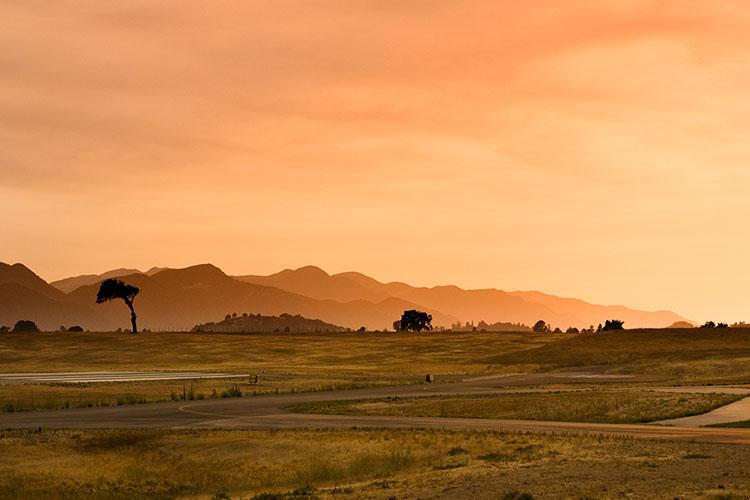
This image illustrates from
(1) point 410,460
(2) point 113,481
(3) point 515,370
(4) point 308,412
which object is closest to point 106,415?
(4) point 308,412

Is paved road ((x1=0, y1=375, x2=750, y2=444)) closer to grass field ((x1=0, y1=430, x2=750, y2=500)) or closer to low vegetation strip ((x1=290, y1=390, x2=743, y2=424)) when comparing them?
low vegetation strip ((x1=290, y1=390, x2=743, y2=424))

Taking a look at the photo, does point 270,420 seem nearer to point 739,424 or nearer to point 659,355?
point 739,424

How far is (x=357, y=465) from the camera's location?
4538cm

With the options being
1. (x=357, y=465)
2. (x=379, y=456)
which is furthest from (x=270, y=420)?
(x=357, y=465)

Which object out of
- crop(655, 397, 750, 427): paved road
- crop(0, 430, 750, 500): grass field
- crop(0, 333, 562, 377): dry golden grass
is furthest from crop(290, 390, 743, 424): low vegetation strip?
crop(0, 333, 562, 377): dry golden grass

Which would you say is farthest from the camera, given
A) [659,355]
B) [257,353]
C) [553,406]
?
[257,353]

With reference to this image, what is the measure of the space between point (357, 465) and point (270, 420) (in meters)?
15.6

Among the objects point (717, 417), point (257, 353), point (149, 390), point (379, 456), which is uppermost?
point (257, 353)

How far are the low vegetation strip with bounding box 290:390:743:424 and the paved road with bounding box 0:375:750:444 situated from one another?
2.84 m

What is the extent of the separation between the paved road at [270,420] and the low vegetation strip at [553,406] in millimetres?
2840

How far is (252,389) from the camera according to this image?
86500 millimetres

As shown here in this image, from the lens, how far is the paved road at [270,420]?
167 feet

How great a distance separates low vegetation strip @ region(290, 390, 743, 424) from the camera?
59781mm

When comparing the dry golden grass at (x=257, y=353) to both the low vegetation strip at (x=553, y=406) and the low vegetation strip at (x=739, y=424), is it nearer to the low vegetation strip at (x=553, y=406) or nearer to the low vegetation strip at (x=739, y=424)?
the low vegetation strip at (x=553, y=406)
